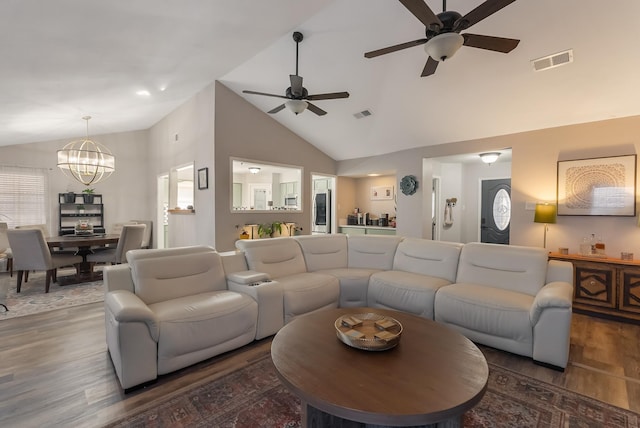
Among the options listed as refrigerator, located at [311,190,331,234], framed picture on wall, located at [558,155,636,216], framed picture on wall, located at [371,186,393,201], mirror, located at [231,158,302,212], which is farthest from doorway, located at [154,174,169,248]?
framed picture on wall, located at [558,155,636,216]

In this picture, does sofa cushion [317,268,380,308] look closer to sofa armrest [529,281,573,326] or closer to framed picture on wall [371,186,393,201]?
sofa armrest [529,281,573,326]

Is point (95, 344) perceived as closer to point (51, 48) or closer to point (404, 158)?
point (51, 48)

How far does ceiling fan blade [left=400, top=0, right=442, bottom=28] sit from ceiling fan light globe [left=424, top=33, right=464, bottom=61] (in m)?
0.09

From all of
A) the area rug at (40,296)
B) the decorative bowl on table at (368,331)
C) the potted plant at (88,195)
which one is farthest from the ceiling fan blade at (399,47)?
the potted plant at (88,195)

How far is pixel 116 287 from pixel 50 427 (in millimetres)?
1018

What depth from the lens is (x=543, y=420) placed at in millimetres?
1755

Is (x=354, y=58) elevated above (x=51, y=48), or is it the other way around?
(x=354, y=58)

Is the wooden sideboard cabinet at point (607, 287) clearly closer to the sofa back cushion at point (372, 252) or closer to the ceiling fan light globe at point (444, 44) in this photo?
the sofa back cushion at point (372, 252)

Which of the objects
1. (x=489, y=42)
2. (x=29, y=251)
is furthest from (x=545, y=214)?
(x=29, y=251)

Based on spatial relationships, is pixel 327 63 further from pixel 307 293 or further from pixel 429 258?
pixel 307 293

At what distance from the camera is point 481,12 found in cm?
203

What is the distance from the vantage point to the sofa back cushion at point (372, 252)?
3967 millimetres

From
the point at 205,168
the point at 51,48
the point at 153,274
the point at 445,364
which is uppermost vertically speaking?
the point at 51,48

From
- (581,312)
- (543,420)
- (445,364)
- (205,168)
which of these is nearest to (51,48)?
(205,168)
